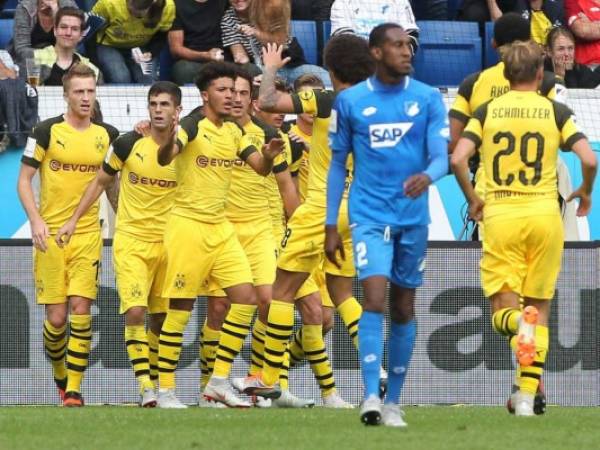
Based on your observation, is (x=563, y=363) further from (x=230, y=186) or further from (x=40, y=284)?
(x=40, y=284)

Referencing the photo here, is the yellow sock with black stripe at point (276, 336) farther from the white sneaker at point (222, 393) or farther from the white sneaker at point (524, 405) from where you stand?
the white sneaker at point (524, 405)

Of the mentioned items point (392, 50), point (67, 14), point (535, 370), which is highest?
point (392, 50)

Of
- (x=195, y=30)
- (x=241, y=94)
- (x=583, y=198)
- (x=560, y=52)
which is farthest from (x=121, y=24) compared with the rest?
(x=583, y=198)

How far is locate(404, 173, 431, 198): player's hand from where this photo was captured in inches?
361

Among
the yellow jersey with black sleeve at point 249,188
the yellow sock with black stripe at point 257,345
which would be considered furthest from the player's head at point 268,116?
the yellow sock with black stripe at point 257,345

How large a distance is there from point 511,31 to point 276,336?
2.80 m

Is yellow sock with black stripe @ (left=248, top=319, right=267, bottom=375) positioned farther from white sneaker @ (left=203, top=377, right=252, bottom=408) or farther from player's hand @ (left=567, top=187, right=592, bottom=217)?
player's hand @ (left=567, top=187, right=592, bottom=217)

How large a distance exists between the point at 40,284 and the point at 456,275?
142 inches

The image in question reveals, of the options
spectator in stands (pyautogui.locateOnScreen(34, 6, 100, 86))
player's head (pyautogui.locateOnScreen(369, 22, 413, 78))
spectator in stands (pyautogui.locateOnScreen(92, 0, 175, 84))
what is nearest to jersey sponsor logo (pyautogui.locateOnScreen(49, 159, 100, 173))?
spectator in stands (pyautogui.locateOnScreen(34, 6, 100, 86))

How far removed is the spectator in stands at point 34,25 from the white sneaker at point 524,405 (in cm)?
784

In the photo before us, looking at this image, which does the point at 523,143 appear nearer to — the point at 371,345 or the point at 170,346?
the point at 371,345

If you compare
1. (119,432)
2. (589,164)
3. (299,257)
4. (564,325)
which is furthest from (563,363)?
(119,432)

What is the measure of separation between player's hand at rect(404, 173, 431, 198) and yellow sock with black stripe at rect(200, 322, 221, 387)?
13.6ft

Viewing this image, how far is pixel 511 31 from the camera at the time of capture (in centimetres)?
1181
